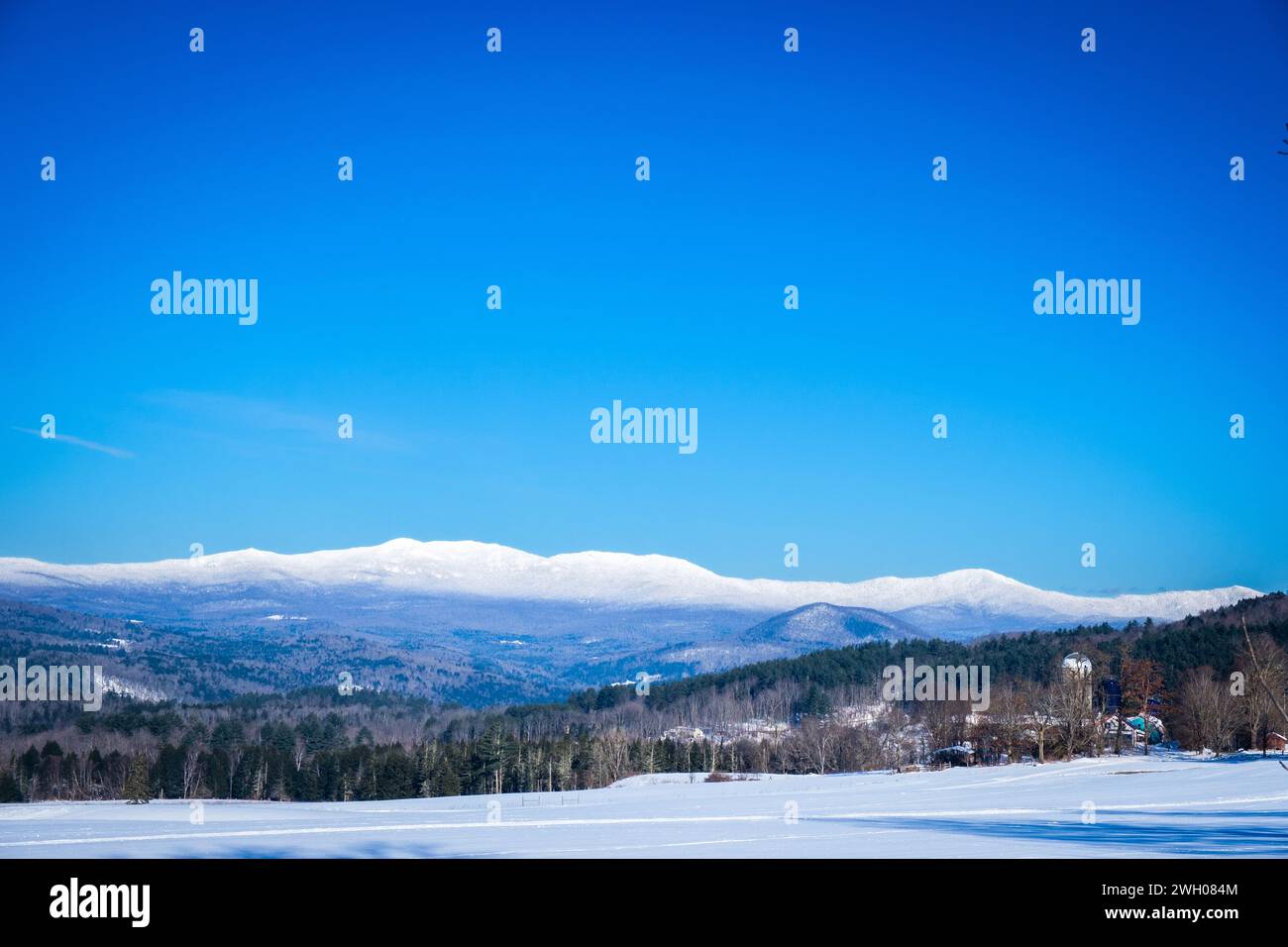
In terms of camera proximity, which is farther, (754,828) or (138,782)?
(138,782)

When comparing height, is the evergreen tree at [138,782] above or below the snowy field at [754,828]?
below

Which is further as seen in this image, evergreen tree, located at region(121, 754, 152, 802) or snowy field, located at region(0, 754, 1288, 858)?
evergreen tree, located at region(121, 754, 152, 802)

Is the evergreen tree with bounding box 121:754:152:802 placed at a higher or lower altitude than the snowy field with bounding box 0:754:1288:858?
lower

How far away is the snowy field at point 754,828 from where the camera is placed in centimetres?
849

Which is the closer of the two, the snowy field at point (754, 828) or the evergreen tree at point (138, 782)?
the snowy field at point (754, 828)

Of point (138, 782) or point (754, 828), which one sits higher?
point (754, 828)

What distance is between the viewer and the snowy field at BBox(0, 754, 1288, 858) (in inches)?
334

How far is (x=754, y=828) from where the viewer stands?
35.1ft

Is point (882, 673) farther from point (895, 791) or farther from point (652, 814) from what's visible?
point (652, 814)

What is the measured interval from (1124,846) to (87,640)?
134 m
